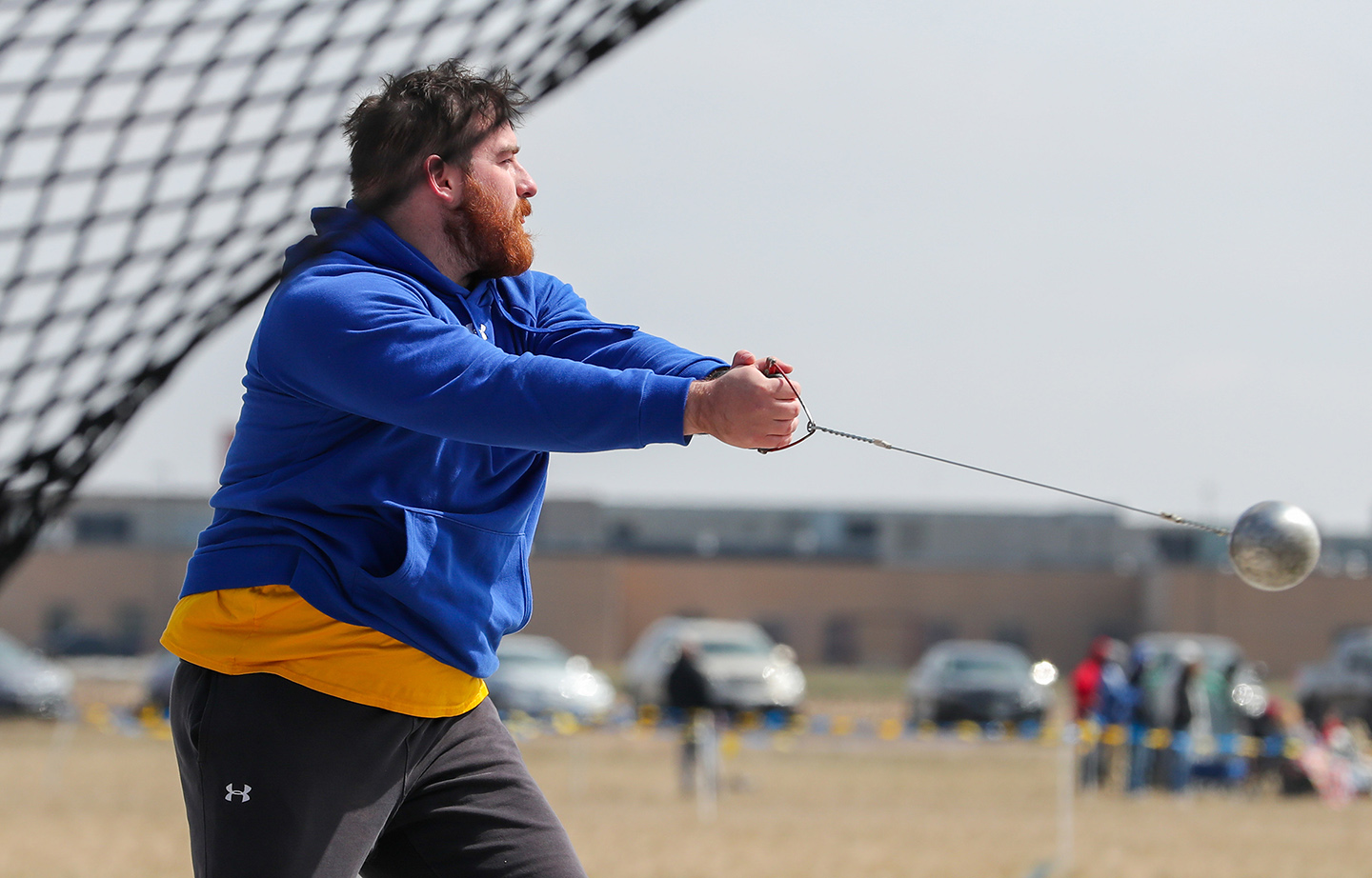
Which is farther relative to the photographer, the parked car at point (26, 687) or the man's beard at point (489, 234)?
the parked car at point (26, 687)

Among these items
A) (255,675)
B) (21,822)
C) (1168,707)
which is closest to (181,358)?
(255,675)

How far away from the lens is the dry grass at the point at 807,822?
8.03 m

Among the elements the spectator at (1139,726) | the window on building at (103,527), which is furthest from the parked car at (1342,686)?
the window on building at (103,527)

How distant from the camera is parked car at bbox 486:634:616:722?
18766 millimetres

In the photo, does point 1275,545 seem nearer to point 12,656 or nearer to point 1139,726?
point 1139,726

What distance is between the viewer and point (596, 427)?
2082 millimetres

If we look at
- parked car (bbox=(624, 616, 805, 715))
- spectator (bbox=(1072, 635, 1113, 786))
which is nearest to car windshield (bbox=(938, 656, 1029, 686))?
parked car (bbox=(624, 616, 805, 715))

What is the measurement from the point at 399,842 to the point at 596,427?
0.74m

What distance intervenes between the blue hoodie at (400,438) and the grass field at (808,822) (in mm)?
5563

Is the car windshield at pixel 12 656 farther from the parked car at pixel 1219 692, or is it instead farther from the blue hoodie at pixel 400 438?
the blue hoodie at pixel 400 438

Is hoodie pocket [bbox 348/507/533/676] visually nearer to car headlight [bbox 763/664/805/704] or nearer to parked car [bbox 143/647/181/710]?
parked car [bbox 143/647/181/710]

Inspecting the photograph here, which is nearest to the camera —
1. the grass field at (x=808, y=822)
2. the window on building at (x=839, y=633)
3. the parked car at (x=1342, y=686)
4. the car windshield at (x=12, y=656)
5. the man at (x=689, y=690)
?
the grass field at (x=808, y=822)

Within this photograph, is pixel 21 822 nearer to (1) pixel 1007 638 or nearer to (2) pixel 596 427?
(2) pixel 596 427

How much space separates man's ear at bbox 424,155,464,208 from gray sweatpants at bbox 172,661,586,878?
706 mm
